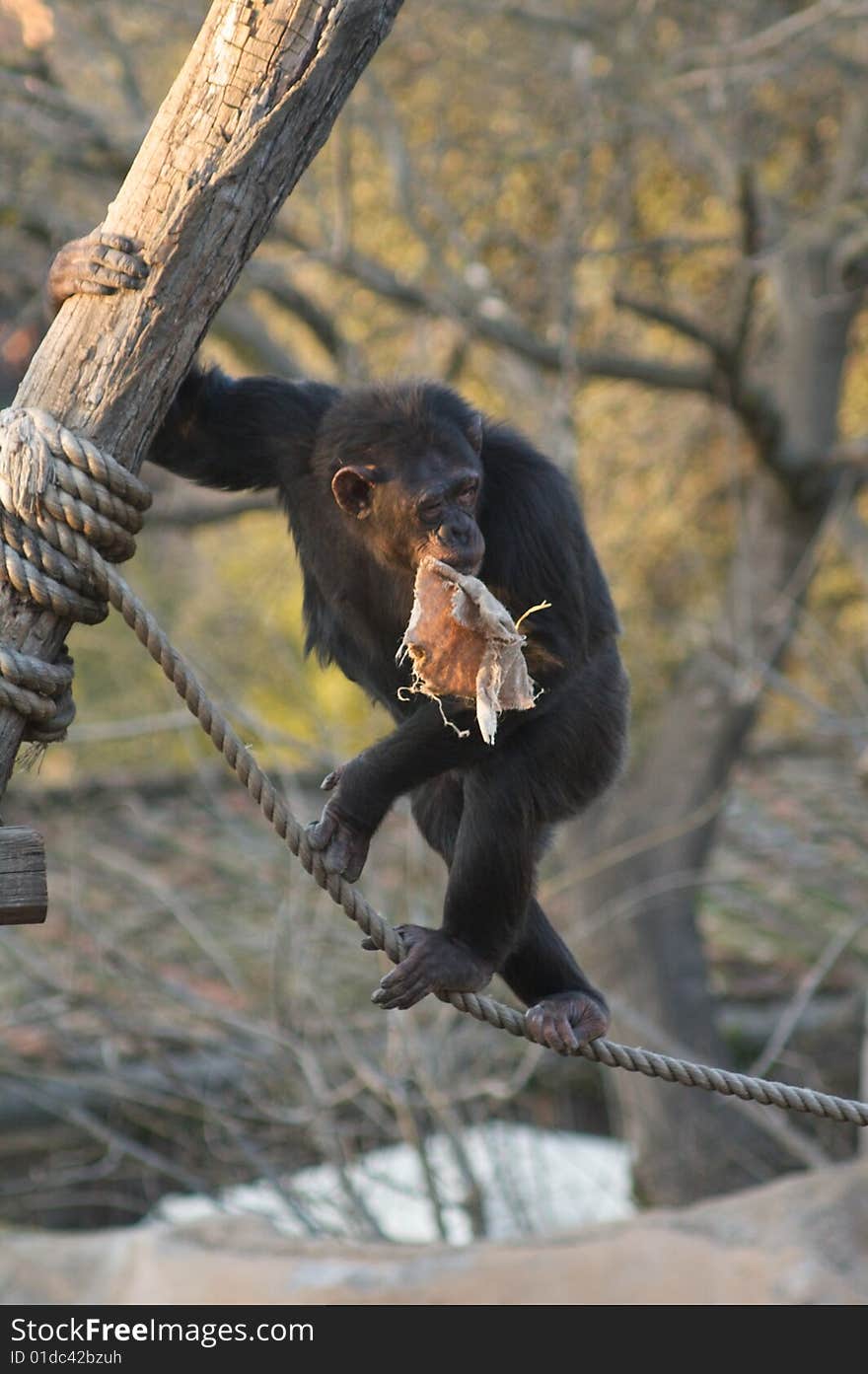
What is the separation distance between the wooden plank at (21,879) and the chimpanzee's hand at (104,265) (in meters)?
0.96

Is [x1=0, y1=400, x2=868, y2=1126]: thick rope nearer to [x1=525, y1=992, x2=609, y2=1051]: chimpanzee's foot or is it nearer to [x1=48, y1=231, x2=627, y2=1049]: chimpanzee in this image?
[x1=48, y1=231, x2=627, y2=1049]: chimpanzee

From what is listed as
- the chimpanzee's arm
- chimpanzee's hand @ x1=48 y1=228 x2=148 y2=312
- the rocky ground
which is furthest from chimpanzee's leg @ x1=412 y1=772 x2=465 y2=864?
the rocky ground

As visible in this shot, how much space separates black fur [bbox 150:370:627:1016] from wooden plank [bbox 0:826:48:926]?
0.78 meters

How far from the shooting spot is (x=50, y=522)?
2662mm

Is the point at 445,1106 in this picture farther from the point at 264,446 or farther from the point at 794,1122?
the point at 264,446

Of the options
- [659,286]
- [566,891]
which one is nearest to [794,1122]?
[566,891]

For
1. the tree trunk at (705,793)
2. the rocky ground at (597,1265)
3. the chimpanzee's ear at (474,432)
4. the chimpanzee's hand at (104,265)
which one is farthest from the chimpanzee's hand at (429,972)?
the tree trunk at (705,793)

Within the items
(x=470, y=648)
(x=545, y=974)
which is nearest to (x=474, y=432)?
(x=470, y=648)

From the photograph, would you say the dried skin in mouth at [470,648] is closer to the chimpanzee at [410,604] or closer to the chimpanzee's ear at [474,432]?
the chimpanzee at [410,604]

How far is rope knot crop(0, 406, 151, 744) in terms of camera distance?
2.62 metres

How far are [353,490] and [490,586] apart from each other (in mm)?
368
